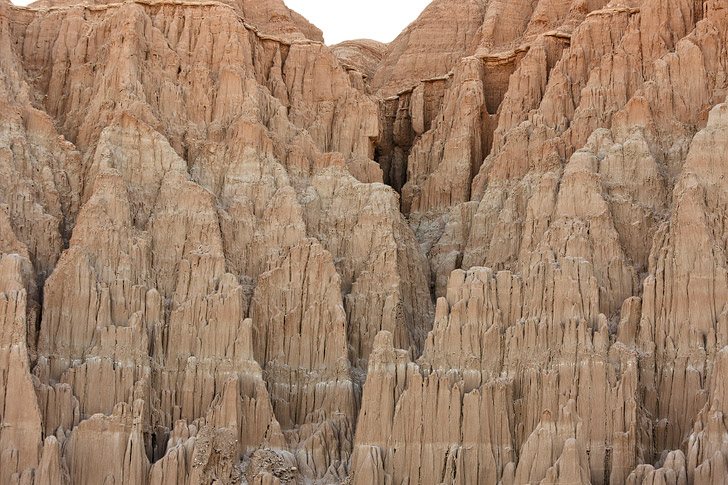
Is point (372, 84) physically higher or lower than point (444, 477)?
higher

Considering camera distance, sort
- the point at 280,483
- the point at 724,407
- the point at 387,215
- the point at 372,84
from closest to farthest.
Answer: the point at 724,407, the point at 280,483, the point at 387,215, the point at 372,84

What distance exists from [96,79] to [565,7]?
2988 centimetres

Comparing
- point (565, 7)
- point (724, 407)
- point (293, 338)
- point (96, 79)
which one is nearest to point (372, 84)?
point (565, 7)

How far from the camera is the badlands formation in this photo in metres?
57.2

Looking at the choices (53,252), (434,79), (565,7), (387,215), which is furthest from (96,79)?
(565,7)

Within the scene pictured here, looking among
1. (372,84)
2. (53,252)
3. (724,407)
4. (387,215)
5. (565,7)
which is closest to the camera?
(724,407)

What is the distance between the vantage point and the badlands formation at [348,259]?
57156 mm

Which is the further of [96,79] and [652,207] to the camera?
[96,79]

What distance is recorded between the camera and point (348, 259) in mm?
68312

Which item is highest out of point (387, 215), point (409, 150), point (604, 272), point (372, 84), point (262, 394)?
point (372, 84)

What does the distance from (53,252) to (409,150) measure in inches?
1135

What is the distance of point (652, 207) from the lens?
64250 millimetres

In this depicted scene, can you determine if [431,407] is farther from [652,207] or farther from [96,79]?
[96,79]

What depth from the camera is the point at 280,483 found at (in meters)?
57.9
